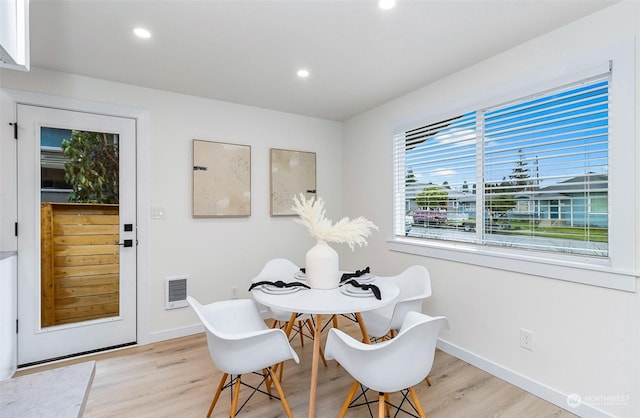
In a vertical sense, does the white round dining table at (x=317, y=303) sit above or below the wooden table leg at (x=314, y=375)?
above

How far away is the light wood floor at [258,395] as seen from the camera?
200 cm

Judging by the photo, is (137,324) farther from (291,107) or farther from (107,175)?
(291,107)

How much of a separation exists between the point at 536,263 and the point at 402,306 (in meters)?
0.97

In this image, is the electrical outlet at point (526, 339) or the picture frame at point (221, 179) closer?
the electrical outlet at point (526, 339)

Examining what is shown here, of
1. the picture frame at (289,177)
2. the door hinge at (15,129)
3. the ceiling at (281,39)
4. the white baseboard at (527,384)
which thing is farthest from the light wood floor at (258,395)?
the ceiling at (281,39)

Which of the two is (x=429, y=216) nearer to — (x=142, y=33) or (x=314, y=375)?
(x=314, y=375)

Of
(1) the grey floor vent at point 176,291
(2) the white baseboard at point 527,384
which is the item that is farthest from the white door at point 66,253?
(2) the white baseboard at point 527,384

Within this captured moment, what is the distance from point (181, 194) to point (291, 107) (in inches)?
61.2

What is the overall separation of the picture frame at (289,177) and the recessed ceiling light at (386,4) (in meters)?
2.17

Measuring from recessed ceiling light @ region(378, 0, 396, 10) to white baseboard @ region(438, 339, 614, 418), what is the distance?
2.61 meters

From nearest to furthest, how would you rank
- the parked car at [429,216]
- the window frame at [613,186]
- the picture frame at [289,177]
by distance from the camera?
the window frame at [613,186] < the parked car at [429,216] < the picture frame at [289,177]

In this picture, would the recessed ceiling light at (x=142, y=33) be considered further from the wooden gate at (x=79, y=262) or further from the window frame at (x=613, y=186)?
the window frame at (x=613, y=186)

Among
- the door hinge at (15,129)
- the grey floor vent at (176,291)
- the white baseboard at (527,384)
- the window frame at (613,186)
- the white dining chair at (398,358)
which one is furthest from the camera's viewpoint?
the grey floor vent at (176,291)

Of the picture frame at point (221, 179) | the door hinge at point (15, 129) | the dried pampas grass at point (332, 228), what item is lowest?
the dried pampas grass at point (332, 228)
